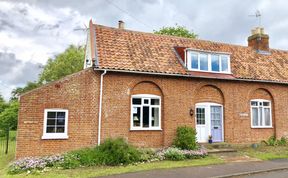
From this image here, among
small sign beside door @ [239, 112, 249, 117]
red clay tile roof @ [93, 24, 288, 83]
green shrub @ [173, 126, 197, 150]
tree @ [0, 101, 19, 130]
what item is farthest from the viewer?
tree @ [0, 101, 19, 130]

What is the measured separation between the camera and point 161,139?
15.5m

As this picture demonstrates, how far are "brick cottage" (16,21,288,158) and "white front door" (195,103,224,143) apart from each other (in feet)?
0.22

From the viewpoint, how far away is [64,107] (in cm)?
1346

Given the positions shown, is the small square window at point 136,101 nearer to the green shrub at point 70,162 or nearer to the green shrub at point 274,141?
the green shrub at point 70,162

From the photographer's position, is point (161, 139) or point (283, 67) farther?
point (283, 67)

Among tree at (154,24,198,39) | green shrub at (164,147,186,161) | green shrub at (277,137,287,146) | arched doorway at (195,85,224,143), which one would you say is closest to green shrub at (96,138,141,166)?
green shrub at (164,147,186,161)

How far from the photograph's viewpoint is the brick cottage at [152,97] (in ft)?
43.5

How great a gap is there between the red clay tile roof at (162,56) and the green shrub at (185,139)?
12.1ft

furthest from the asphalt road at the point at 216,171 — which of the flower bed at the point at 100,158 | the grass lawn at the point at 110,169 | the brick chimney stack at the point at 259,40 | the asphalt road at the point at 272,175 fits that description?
the brick chimney stack at the point at 259,40

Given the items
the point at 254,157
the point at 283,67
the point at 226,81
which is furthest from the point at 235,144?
the point at 283,67

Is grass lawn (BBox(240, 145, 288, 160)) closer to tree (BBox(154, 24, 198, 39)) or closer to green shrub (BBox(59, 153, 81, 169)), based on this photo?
green shrub (BBox(59, 153, 81, 169))

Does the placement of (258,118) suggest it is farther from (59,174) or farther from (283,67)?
(59,174)

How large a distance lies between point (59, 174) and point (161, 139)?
697 centimetres

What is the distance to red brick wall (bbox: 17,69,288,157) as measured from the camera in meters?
12.9
